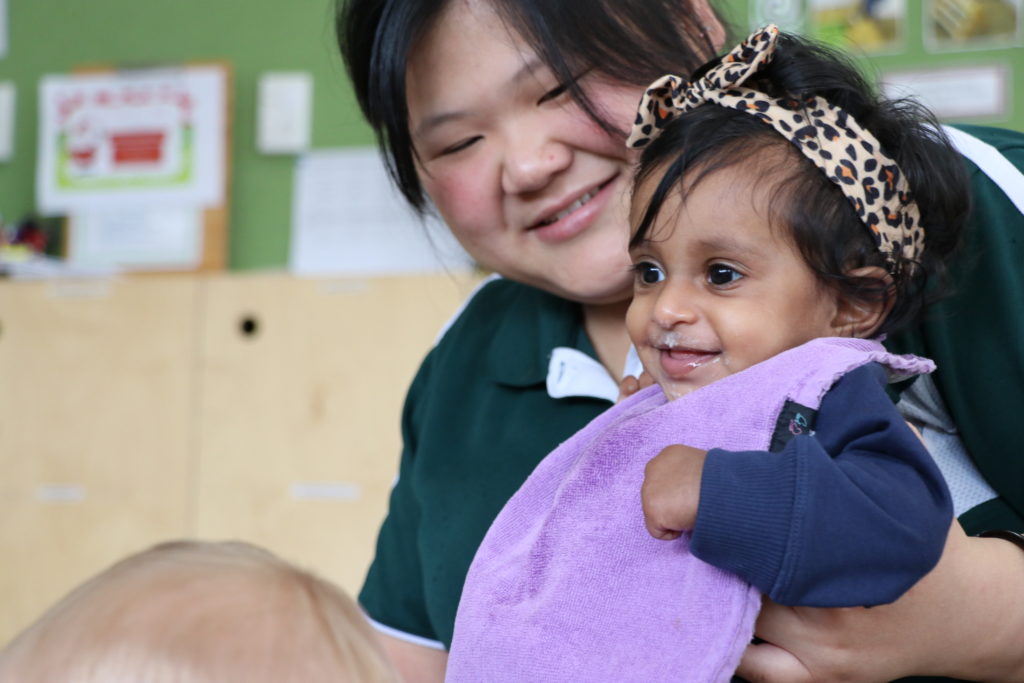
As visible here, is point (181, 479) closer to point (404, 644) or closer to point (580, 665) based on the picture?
→ point (404, 644)

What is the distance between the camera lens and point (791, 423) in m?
0.83

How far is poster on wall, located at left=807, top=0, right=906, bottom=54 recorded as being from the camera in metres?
2.70

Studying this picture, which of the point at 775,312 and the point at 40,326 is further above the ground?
the point at 775,312

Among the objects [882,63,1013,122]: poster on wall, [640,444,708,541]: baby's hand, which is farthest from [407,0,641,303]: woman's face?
[882,63,1013,122]: poster on wall

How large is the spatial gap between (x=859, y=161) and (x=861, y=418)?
220 mm

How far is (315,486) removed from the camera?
2498 mm

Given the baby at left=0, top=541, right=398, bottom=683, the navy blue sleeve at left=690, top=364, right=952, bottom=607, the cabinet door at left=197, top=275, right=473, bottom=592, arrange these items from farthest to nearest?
1. the cabinet door at left=197, top=275, right=473, bottom=592
2. the navy blue sleeve at left=690, top=364, right=952, bottom=607
3. the baby at left=0, top=541, right=398, bottom=683

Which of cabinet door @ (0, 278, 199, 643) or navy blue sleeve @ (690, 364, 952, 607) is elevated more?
navy blue sleeve @ (690, 364, 952, 607)

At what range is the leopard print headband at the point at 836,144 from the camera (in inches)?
34.9

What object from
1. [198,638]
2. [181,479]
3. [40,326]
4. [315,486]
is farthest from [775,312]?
[40,326]

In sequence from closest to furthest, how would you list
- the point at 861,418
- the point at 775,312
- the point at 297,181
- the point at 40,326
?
1. the point at 861,418
2. the point at 775,312
3. the point at 40,326
4. the point at 297,181

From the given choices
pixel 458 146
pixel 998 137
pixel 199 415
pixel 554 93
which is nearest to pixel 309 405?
pixel 199 415

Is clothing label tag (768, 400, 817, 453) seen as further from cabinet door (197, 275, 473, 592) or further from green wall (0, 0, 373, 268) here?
green wall (0, 0, 373, 268)

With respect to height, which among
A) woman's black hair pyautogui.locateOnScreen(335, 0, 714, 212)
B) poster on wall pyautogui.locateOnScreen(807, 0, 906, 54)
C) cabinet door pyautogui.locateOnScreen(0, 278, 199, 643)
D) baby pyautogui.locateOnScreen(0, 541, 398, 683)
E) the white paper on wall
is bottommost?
cabinet door pyautogui.locateOnScreen(0, 278, 199, 643)
